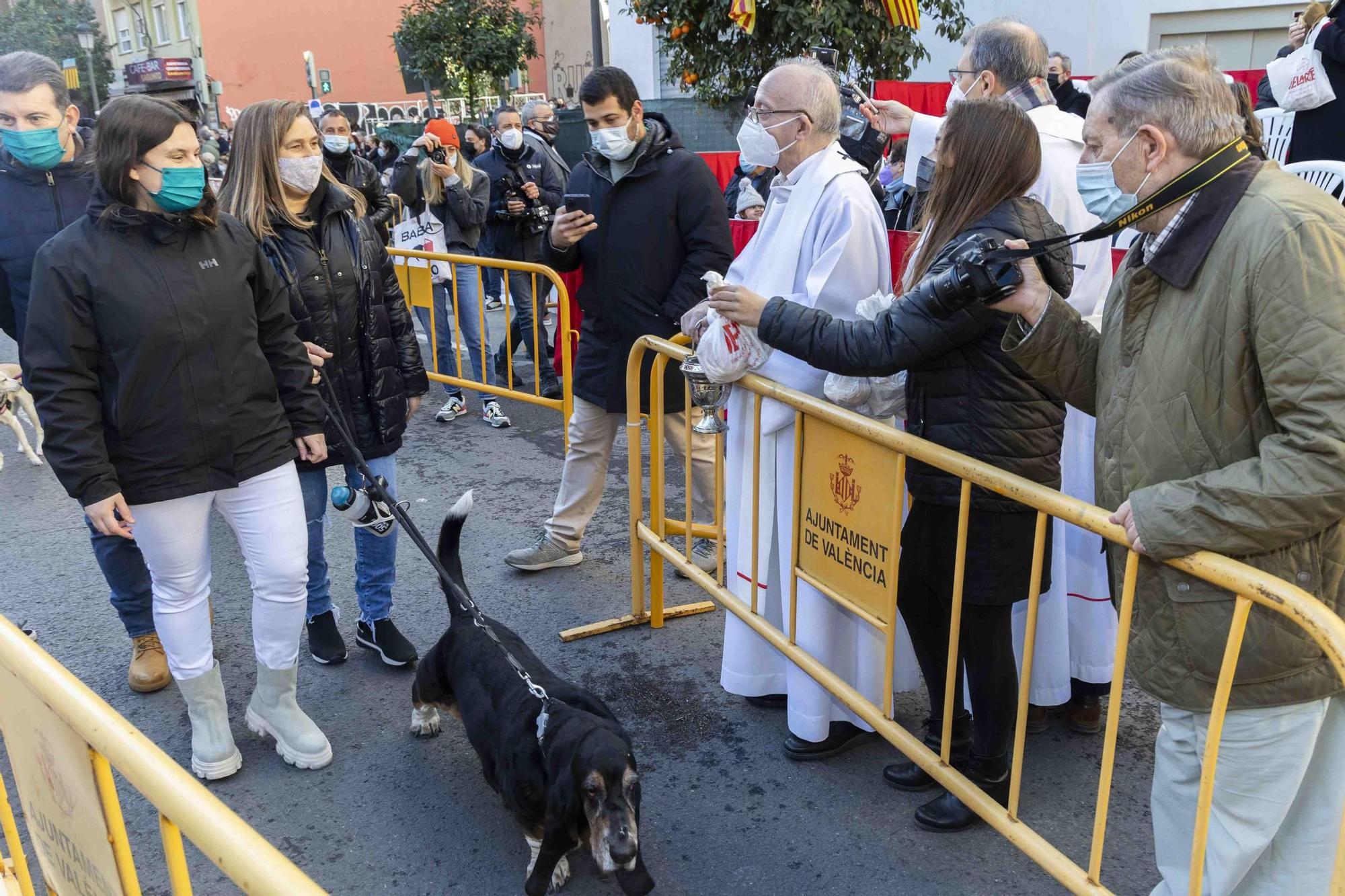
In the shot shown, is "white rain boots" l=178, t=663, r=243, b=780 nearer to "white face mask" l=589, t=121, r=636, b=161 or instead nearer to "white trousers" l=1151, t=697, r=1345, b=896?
"white face mask" l=589, t=121, r=636, b=161

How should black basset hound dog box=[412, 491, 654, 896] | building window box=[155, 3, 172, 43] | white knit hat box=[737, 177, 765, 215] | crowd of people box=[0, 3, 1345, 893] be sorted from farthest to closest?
building window box=[155, 3, 172, 43] → white knit hat box=[737, 177, 765, 215] → black basset hound dog box=[412, 491, 654, 896] → crowd of people box=[0, 3, 1345, 893]

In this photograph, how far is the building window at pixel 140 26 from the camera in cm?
5125

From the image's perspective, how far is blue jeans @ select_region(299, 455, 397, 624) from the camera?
13.0 feet

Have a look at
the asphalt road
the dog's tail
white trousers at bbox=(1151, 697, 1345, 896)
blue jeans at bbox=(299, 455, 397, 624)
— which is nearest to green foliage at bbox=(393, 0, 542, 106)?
the asphalt road

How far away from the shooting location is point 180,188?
9.57 feet

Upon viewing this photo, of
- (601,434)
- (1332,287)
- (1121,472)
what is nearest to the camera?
(1332,287)

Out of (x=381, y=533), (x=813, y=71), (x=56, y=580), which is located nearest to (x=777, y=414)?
(x=813, y=71)

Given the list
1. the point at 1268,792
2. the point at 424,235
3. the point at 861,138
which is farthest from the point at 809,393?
the point at 424,235

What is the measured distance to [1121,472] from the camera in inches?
82.7

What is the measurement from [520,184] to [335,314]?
475cm

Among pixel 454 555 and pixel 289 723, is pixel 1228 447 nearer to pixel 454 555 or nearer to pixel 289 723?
pixel 454 555

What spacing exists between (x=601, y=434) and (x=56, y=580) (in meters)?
2.74

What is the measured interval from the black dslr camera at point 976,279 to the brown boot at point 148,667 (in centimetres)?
320

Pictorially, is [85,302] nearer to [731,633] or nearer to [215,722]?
[215,722]
